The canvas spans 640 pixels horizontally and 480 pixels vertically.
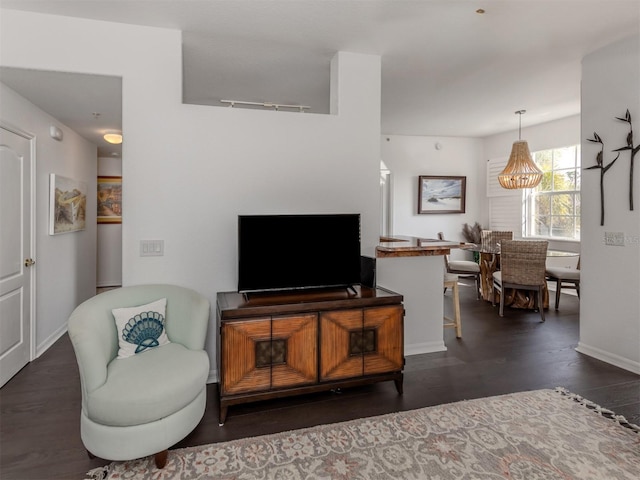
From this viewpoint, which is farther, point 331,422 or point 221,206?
point 221,206

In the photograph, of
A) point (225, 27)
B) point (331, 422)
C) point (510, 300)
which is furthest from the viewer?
point (510, 300)

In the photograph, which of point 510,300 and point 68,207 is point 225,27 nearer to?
point 68,207

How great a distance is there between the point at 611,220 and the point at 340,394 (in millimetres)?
2831

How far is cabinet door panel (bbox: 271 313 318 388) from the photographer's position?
263 cm

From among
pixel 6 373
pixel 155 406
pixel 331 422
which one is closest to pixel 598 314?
pixel 331 422

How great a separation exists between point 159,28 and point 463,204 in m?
6.10

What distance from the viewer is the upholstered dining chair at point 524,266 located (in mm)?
4809

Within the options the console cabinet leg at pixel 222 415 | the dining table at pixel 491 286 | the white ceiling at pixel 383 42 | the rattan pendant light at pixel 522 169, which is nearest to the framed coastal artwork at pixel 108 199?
the white ceiling at pixel 383 42

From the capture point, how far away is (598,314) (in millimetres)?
3648

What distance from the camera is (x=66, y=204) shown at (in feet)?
14.1

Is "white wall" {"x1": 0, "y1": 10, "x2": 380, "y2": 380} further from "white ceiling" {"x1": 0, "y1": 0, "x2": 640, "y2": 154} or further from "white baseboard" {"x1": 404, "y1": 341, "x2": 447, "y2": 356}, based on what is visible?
"white baseboard" {"x1": 404, "y1": 341, "x2": 447, "y2": 356}

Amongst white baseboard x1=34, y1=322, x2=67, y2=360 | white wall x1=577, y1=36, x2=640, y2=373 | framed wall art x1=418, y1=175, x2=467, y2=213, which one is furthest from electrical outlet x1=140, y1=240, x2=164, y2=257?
framed wall art x1=418, y1=175, x2=467, y2=213

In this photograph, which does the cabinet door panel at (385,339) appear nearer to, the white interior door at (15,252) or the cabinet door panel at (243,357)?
the cabinet door panel at (243,357)

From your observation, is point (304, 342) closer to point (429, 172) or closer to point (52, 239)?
point (52, 239)
